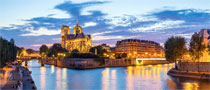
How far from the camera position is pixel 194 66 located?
45188mm

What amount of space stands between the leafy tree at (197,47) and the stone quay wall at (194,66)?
48.6 inches

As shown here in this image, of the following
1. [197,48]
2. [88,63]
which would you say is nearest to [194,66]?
[197,48]

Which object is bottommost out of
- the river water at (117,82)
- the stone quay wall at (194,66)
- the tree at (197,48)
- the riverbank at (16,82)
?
the river water at (117,82)

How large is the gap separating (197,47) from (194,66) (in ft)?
11.2

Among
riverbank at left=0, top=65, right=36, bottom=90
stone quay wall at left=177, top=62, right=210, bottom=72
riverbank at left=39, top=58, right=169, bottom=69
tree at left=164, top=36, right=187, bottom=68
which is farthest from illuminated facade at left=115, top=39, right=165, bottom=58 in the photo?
riverbank at left=0, top=65, right=36, bottom=90

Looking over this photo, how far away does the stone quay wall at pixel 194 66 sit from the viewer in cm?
4255

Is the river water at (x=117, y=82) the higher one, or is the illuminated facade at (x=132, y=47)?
the illuminated facade at (x=132, y=47)

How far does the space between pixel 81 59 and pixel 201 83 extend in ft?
182

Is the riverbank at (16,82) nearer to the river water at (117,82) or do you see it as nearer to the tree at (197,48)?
the river water at (117,82)

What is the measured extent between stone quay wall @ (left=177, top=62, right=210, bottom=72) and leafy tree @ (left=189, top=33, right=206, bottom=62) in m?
1.23

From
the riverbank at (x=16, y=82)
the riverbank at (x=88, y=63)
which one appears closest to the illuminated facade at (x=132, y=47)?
the riverbank at (x=88, y=63)

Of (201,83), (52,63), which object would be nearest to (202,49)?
(201,83)

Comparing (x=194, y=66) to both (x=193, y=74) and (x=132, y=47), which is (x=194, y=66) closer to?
(x=193, y=74)

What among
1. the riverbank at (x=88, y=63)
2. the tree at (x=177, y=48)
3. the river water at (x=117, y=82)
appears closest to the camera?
the river water at (x=117, y=82)
